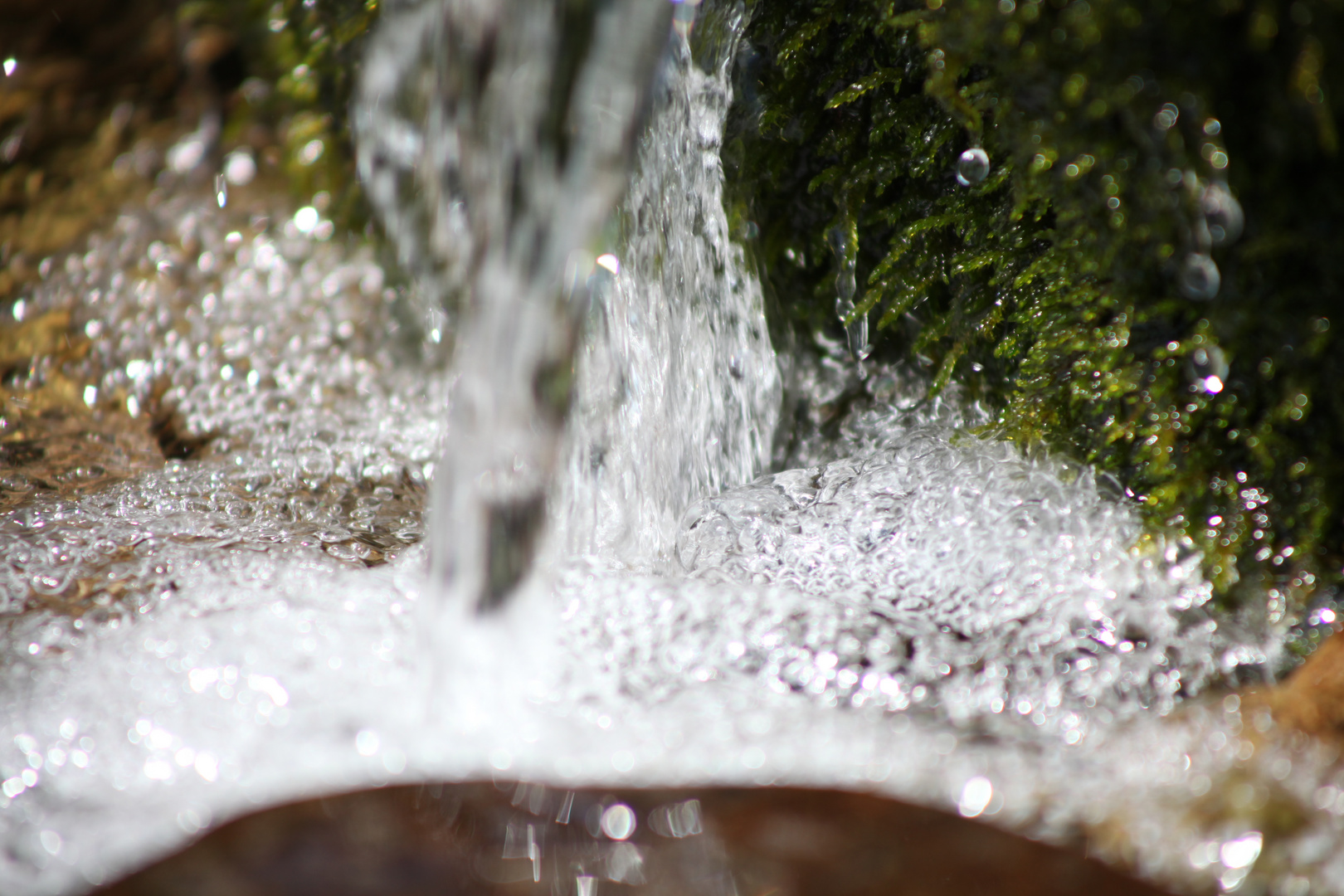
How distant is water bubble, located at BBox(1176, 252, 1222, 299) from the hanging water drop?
36cm

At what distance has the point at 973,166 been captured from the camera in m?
1.36

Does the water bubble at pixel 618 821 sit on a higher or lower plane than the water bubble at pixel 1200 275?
lower

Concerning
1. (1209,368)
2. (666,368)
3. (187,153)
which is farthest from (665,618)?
(187,153)

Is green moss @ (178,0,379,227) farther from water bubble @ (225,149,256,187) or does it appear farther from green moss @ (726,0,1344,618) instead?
green moss @ (726,0,1344,618)

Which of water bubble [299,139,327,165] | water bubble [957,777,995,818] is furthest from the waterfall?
water bubble [299,139,327,165]

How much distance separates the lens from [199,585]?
4.40 ft

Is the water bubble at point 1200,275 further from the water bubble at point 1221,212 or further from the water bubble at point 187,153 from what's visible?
the water bubble at point 187,153

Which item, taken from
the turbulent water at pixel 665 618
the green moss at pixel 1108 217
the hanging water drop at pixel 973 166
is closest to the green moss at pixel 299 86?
the turbulent water at pixel 665 618

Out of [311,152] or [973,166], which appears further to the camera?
[311,152]

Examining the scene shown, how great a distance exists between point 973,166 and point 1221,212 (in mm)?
422

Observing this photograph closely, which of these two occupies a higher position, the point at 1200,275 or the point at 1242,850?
the point at 1200,275

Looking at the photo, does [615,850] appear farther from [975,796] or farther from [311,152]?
[311,152]

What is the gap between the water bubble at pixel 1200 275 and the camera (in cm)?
105

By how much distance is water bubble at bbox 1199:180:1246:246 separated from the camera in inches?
39.0
